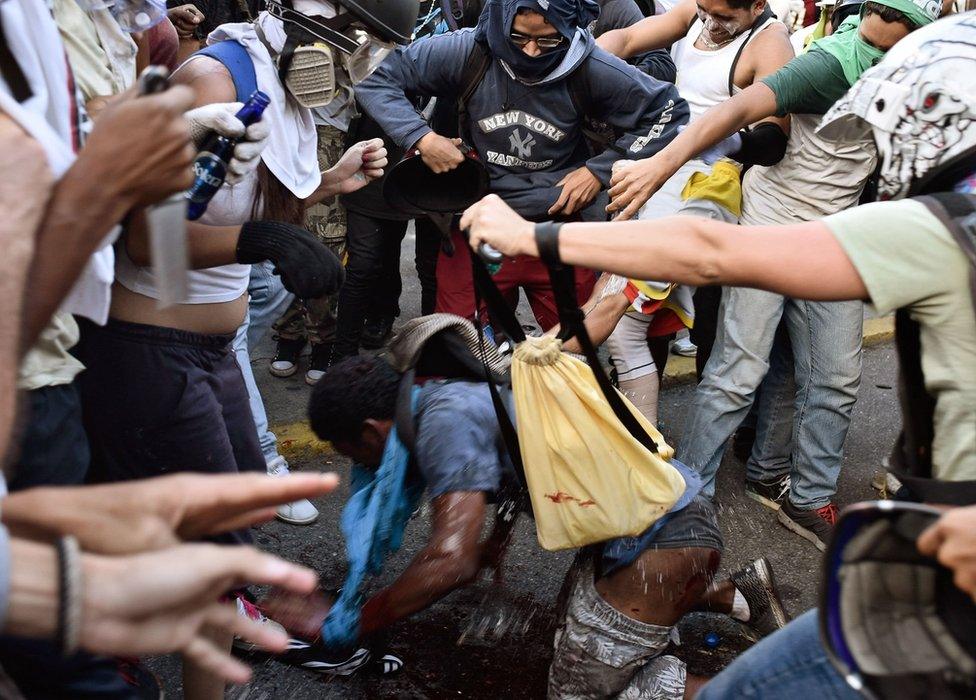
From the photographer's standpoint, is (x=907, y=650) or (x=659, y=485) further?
(x=659, y=485)

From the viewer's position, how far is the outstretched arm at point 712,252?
5.62ft

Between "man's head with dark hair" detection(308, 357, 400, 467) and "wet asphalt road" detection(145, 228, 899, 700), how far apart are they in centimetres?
82

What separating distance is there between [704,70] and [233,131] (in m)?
2.36

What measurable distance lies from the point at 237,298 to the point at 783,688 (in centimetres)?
168

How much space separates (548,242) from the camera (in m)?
1.87

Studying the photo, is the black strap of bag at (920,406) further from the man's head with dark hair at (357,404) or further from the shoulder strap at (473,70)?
the shoulder strap at (473,70)

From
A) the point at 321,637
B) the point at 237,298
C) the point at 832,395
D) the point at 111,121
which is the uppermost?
the point at 111,121

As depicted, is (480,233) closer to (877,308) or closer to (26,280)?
(877,308)

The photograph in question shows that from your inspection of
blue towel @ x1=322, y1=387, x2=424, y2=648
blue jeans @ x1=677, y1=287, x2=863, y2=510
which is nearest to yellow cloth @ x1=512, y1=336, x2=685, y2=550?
blue towel @ x1=322, y1=387, x2=424, y2=648

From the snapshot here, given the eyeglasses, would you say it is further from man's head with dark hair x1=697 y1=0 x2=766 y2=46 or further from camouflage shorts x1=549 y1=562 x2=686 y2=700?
camouflage shorts x1=549 y1=562 x2=686 y2=700

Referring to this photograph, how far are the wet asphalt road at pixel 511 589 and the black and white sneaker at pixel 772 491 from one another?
0.12ft

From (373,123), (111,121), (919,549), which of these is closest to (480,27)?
(373,123)

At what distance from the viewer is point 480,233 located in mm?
1949

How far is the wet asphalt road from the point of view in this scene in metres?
2.88
